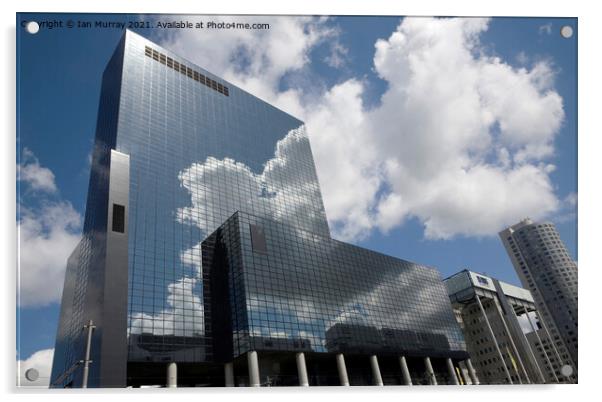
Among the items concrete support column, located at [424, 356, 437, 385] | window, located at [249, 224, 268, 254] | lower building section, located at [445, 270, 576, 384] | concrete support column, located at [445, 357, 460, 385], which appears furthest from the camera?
lower building section, located at [445, 270, 576, 384]

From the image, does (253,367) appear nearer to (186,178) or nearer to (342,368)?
(342,368)

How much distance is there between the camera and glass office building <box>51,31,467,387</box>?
32.6 meters

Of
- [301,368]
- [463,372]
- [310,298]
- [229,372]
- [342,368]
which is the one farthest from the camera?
[463,372]

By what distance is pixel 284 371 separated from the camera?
116 feet

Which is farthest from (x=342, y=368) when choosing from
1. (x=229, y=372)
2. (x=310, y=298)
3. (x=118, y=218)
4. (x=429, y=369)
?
(x=118, y=218)

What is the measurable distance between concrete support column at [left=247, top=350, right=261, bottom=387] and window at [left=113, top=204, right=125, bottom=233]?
14231 millimetres

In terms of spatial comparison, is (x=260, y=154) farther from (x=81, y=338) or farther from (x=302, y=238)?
(x=81, y=338)

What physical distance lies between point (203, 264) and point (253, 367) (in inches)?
443

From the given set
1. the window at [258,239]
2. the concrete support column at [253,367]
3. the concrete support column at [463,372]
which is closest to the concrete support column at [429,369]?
the concrete support column at [463,372]

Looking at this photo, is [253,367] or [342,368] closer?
[253,367]

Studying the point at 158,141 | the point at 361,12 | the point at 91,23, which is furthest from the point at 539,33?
the point at 158,141

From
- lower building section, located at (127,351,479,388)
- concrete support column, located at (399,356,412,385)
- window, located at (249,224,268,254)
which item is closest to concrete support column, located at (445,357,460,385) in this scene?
lower building section, located at (127,351,479,388)

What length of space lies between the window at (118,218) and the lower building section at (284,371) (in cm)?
1042

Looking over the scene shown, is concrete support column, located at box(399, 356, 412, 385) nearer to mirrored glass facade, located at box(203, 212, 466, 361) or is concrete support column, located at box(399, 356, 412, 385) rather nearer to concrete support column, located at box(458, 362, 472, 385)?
mirrored glass facade, located at box(203, 212, 466, 361)
